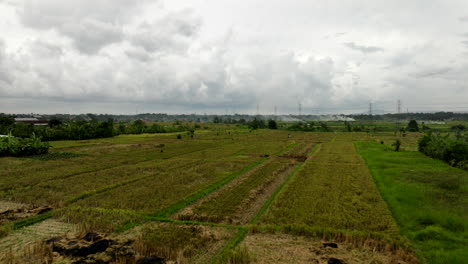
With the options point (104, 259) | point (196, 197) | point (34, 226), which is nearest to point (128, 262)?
point (104, 259)

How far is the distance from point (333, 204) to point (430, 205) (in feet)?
15.9

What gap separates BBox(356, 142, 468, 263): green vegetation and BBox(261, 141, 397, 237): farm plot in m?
0.79

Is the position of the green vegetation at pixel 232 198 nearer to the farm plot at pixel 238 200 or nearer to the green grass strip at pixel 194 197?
the farm plot at pixel 238 200

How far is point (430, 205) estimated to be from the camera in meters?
15.0

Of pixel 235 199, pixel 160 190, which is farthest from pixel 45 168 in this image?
pixel 235 199

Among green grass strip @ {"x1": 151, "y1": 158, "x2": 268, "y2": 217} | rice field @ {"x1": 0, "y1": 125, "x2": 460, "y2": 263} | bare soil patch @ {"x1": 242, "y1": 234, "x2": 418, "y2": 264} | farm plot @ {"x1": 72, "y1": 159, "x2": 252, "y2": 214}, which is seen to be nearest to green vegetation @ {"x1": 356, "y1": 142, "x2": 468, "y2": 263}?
rice field @ {"x1": 0, "y1": 125, "x2": 460, "y2": 263}

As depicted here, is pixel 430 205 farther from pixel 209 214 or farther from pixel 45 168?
pixel 45 168

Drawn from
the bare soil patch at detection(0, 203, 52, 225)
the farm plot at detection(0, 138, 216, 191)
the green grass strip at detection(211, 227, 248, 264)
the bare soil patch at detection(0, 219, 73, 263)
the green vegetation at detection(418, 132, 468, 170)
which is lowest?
the green grass strip at detection(211, 227, 248, 264)

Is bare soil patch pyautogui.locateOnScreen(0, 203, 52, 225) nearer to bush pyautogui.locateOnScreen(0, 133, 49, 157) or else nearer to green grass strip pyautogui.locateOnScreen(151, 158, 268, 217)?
green grass strip pyautogui.locateOnScreen(151, 158, 268, 217)

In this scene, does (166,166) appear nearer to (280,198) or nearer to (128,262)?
(280,198)

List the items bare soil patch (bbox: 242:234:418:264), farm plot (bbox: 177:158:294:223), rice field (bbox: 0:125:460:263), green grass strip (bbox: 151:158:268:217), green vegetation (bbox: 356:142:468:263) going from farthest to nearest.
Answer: green grass strip (bbox: 151:158:268:217) < farm plot (bbox: 177:158:294:223) < green vegetation (bbox: 356:142:468:263) < rice field (bbox: 0:125:460:263) < bare soil patch (bbox: 242:234:418:264)

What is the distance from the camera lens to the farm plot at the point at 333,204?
12750 mm

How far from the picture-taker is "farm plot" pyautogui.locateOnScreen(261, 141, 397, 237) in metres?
12.8

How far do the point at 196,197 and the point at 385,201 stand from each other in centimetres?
1059
